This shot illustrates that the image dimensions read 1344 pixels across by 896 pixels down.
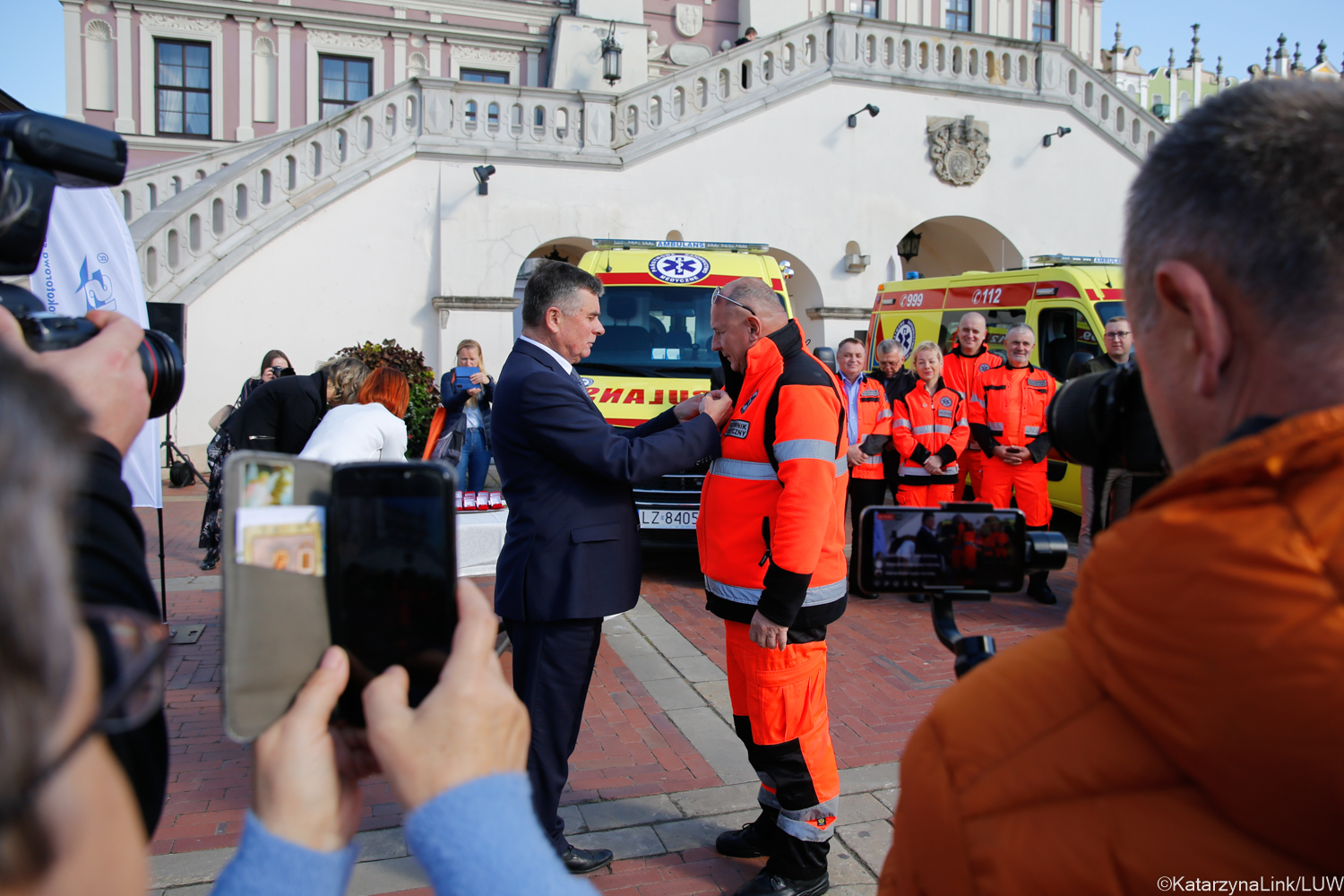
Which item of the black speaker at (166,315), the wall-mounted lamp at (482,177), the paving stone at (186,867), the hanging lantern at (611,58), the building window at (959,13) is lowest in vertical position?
the paving stone at (186,867)

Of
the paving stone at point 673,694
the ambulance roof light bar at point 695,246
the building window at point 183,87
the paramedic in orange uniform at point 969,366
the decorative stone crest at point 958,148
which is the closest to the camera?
the paving stone at point 673,694

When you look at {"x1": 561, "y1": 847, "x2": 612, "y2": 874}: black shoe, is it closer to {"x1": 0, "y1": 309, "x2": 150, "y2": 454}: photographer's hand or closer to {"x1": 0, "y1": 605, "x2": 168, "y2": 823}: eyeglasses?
{"x1": 0, "y1": 309, "x2": 150, "y2": 454}: photographer's hand

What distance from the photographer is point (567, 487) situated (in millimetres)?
3086

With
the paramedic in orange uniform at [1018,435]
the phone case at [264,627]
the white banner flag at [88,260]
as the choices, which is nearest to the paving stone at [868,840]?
the phone case at [264,627]

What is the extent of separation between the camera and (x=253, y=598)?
3.01 feet

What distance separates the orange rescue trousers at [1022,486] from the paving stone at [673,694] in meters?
3.15

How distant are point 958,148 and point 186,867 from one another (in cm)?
1599

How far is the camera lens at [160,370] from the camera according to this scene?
46.3 inches

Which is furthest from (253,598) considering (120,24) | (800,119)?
(120,24)

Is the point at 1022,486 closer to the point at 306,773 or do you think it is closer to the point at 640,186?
the point at 306,773

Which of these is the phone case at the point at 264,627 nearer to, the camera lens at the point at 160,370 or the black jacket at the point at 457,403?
the camera lens at the point at 160,370

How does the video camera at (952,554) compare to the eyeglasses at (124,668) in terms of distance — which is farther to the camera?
the video camera at (952,554)

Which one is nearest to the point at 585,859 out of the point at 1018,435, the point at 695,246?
the point at 1018,435

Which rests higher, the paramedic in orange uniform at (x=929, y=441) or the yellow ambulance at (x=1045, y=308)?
the yellow ambulance at (x=1045, y=308)
